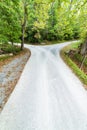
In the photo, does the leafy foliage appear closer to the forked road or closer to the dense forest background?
the dense forest background

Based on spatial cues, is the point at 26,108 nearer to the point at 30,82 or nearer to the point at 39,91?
the point at 39,91

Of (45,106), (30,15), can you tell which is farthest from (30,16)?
(45,106)

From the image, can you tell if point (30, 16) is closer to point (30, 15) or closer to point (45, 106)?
point (30, 15)

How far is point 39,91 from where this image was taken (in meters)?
7.16

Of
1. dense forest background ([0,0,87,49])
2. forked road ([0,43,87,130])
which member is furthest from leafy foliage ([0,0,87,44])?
forked road ([0,43,87,130])

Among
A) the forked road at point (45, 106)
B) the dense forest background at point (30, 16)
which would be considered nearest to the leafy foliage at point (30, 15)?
the dense forest background at point (30, 16)

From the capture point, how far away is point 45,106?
5789mm

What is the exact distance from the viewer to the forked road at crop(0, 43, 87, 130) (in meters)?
4.69

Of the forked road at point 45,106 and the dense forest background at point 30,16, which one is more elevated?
the dense forest background at point 30,16

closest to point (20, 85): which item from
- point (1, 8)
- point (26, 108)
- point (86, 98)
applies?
point (26, 108)

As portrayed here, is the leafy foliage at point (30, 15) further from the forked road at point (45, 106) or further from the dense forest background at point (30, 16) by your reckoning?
the forked road at point (45, 106)

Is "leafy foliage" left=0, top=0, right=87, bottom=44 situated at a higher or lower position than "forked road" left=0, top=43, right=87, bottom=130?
higher

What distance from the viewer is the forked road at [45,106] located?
15.4ft

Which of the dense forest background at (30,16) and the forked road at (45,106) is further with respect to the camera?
the dense forest background at (30,16)
